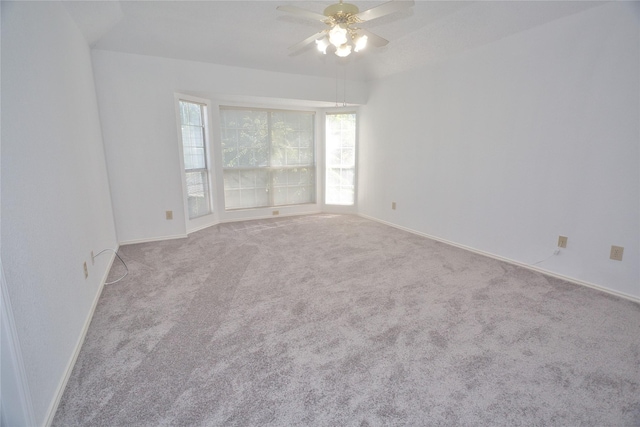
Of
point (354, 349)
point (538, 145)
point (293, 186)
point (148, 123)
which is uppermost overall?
point (148, 123)

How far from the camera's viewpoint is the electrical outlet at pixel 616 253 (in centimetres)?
249

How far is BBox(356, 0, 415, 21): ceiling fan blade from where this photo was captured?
1.84 metres

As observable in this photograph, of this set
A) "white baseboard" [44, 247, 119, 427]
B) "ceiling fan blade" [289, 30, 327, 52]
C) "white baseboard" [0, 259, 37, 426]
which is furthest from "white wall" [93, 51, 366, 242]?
"white baseboard" [0, 259, 37, 426]

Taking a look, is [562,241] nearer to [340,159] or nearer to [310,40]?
[310,40]

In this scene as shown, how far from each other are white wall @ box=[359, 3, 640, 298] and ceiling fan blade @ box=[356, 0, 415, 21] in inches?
70.5

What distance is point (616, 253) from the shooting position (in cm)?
252

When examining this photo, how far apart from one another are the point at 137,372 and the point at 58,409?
0.34 metres

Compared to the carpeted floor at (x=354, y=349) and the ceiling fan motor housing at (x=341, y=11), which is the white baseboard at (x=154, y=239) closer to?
the carpeted floor at (x=354, y=349)

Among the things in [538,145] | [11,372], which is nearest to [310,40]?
[538,145]

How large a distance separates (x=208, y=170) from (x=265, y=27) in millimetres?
2237

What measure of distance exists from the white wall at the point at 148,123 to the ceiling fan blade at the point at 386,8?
2562mm

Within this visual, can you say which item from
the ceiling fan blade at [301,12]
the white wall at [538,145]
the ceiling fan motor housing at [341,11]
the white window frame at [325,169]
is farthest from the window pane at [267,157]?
the ceiling fan motor housing at [341,11]

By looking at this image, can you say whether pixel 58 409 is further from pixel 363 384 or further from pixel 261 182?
pixel 261 182

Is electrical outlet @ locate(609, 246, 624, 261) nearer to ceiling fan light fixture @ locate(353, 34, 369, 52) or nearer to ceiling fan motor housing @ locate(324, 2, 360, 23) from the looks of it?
ceiling fan light fixture @ locate(353, 34, 369, 52)
